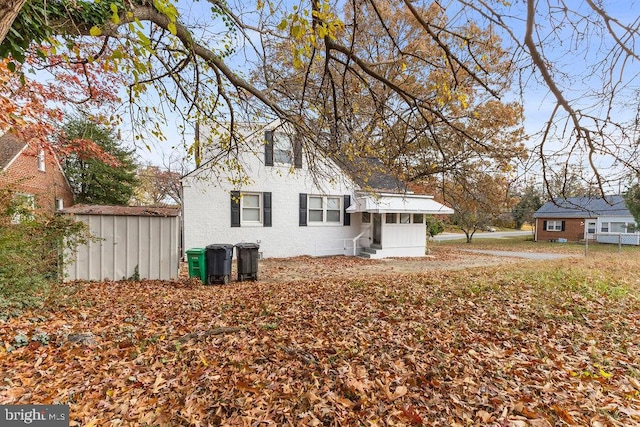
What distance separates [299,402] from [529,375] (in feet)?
7.53

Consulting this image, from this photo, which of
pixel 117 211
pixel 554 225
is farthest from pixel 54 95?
pixel 554 225

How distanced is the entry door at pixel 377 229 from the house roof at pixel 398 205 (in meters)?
1.04

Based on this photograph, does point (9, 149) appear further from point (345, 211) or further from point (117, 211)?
point (345, 211)

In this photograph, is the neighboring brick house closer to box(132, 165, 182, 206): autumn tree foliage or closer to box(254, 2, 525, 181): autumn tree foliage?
box(132, 165, 182, 206): autumn tree foliage

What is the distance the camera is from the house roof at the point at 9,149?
44.7 feet

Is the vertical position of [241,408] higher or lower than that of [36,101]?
lower

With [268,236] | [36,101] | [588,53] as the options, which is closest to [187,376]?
[588,53]

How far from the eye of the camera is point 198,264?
755 cm

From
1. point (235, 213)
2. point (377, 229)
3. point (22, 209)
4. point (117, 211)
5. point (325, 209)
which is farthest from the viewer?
point (377, 229)

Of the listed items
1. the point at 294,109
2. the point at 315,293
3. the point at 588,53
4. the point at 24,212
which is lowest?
the point at 315,293

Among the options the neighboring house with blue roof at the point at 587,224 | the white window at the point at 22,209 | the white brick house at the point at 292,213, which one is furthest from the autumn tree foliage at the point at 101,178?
the neighboring house with blue roof at the point at 587,224

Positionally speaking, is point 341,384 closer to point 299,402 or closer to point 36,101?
point 299,402

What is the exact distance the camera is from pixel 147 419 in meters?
2.24

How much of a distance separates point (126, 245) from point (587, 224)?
3148 centimetres
